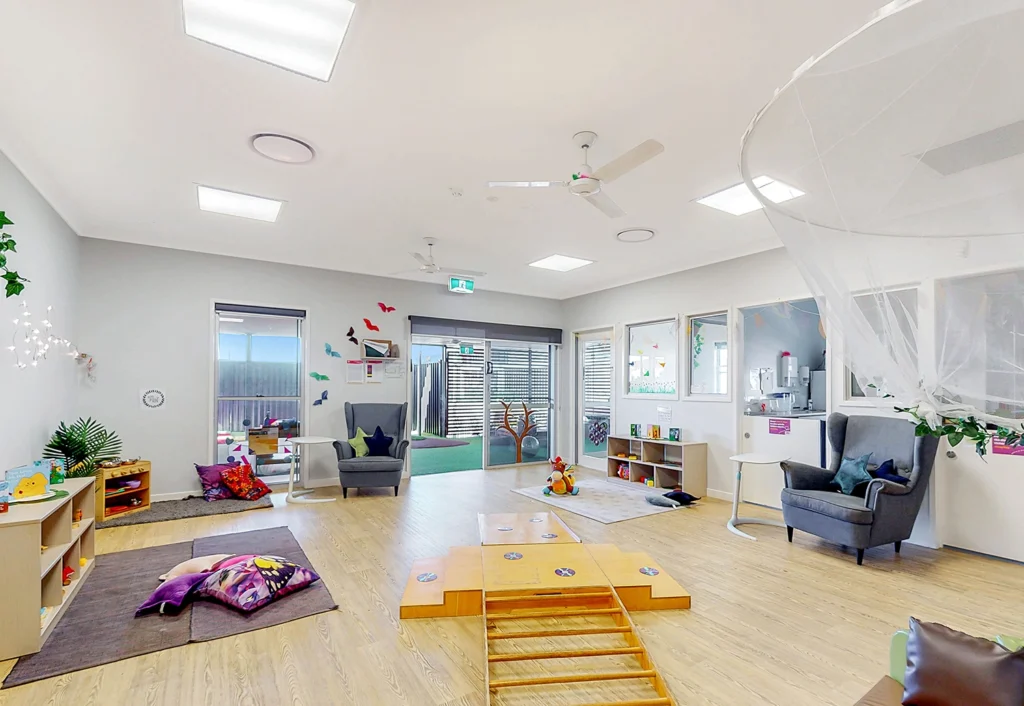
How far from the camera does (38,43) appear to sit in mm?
2170

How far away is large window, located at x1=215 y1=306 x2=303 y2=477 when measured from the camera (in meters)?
5.74

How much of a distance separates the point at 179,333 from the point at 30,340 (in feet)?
6.15

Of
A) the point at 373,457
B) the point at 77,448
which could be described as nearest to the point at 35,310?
the point at 77,448

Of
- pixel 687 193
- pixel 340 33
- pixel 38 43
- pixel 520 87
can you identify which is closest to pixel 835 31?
pixel 520 87

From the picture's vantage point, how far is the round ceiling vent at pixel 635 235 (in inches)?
184

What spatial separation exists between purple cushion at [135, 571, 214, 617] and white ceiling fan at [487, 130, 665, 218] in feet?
9.45

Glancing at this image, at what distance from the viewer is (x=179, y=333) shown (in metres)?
5.43

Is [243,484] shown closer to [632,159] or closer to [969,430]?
[632,159]

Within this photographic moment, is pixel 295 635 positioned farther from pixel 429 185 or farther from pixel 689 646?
pixel 429 185

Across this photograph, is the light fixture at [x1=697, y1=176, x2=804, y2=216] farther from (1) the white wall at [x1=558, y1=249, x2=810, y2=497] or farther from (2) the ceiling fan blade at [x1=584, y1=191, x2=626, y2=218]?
(1) the white wall at [x1=558, y1=249, x2=810, y2=497]

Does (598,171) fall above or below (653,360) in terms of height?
above

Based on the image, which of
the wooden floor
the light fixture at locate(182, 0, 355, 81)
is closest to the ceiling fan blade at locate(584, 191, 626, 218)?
the light fixture at locate(182, 0, 355, 81)

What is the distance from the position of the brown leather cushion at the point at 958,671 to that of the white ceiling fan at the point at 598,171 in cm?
224

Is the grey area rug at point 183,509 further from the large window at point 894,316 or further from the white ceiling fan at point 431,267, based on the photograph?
the large window at point 894,316
